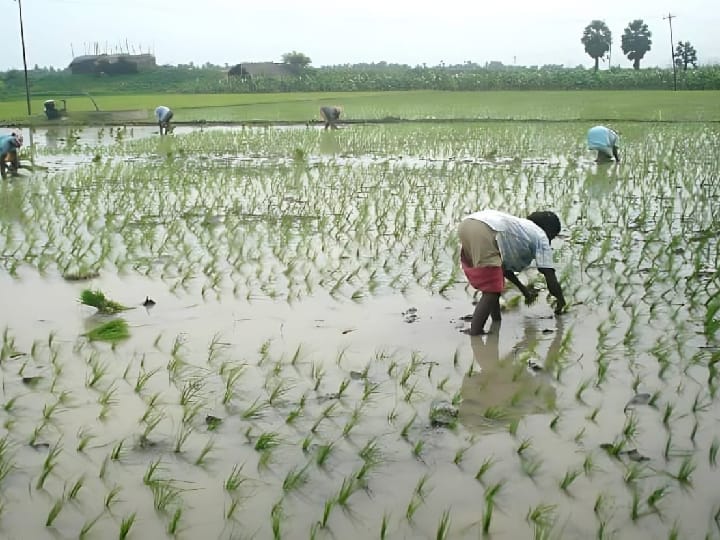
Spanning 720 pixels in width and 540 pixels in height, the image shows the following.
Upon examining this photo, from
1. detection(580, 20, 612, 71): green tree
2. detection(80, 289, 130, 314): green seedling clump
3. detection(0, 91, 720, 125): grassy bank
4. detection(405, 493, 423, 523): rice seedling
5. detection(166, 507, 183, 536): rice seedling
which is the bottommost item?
detection(405, 493, 423, 523): rice seedling

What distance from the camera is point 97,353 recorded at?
3.85 m

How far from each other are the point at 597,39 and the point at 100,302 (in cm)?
7289

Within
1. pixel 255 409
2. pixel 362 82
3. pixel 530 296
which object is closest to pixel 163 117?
pixel 530 296

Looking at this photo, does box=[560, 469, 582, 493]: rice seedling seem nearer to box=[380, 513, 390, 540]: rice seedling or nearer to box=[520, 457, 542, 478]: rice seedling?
box=[520, 457, 542, 478]: rice seedling

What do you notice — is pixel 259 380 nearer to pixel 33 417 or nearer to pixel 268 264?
pixel 33 417

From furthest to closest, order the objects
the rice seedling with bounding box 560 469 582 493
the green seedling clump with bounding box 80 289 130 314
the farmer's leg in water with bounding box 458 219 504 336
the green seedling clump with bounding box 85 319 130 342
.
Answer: the green seedling clump with bounding box 80 289 130 314 → the green seedling clump with bounding box 85 319 130 342 → the farmer's leg in water with bounding box 458 219 504 336 → the rice seedling with bounding box 560 469 582 493

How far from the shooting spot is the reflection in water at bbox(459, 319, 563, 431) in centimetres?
312

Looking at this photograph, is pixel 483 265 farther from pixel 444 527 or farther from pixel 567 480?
pixel 444 527

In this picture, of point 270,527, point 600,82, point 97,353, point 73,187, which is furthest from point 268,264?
point 600,82

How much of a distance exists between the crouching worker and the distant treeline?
33.0 metres

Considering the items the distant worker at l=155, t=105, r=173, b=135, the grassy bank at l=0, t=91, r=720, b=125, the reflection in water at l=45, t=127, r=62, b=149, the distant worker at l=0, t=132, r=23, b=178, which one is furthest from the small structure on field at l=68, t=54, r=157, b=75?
the distant worker at l=0, t=132, r=23, b=178

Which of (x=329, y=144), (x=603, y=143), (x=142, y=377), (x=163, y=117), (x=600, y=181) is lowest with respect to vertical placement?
(x=142, y=377)

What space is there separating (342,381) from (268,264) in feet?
7.20

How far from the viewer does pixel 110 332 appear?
13.3 ft
